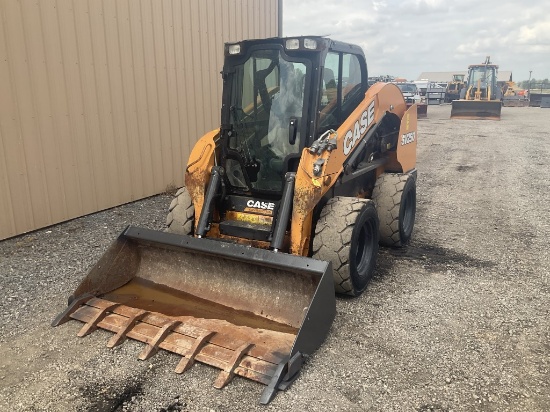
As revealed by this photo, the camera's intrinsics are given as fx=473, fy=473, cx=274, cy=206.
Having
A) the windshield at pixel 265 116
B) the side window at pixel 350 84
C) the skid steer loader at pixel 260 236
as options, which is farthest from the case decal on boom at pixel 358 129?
the windshield at pixel 265 116

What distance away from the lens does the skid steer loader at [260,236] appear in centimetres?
350

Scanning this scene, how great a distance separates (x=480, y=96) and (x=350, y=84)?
74.3 feet

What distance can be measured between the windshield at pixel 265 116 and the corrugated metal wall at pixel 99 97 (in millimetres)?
3200

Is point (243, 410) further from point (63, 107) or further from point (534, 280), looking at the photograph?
point (63, 107)

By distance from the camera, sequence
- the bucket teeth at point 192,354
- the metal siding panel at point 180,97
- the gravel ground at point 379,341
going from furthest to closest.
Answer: the metal siding panel at point 180,97, the bucket teeth at point 192,354, the gravel ground at point 379,341

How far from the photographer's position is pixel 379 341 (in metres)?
3.72

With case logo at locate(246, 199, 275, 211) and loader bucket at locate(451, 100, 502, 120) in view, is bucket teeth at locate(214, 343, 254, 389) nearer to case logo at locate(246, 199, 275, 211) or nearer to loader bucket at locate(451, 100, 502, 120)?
case logo at locate(246, 199, 275, 211)

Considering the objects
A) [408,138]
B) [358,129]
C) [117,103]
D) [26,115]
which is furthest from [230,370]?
[117,103]

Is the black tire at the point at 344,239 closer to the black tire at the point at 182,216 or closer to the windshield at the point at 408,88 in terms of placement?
the black tire at the point at 182,216

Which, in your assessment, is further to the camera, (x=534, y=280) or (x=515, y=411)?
(x=534, y=280)

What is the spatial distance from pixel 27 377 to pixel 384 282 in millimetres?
3249

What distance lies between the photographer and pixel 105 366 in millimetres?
3395

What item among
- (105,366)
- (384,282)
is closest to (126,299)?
(105,366)

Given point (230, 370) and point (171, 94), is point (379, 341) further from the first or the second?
point (171, 94)
